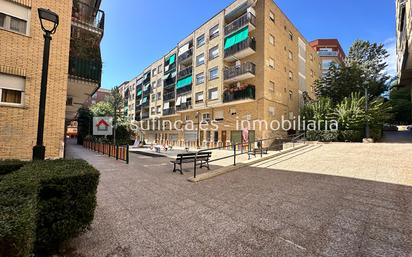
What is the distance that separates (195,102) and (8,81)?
65.9ft

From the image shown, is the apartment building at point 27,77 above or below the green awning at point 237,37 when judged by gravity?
below

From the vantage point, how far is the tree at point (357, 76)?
21.5 m

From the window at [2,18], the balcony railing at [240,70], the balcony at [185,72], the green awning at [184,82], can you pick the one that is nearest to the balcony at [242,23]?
the balcony railing at [240,70]

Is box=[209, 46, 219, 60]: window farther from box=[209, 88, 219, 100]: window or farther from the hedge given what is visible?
the hedge

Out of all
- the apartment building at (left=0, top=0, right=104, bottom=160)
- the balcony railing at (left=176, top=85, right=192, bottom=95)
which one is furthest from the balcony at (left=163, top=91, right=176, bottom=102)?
the apartment building at (left=0, top=0, right=104, bottom=160)

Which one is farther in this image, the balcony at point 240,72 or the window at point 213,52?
the window at point 213,52

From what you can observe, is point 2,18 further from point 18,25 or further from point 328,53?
point 328,53

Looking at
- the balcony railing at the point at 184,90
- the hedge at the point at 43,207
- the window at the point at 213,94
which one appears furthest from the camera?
the balcony railing at the point at 184,90

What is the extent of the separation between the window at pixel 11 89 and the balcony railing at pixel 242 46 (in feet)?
58.9

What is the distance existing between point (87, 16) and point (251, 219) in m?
13.5

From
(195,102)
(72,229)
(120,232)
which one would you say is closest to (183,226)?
(120,232)

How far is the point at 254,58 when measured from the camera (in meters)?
20.0

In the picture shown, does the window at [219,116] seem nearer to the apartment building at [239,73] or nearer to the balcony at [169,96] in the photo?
the apartment building at [239,73]

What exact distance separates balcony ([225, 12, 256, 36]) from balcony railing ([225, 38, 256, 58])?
1579 mm
